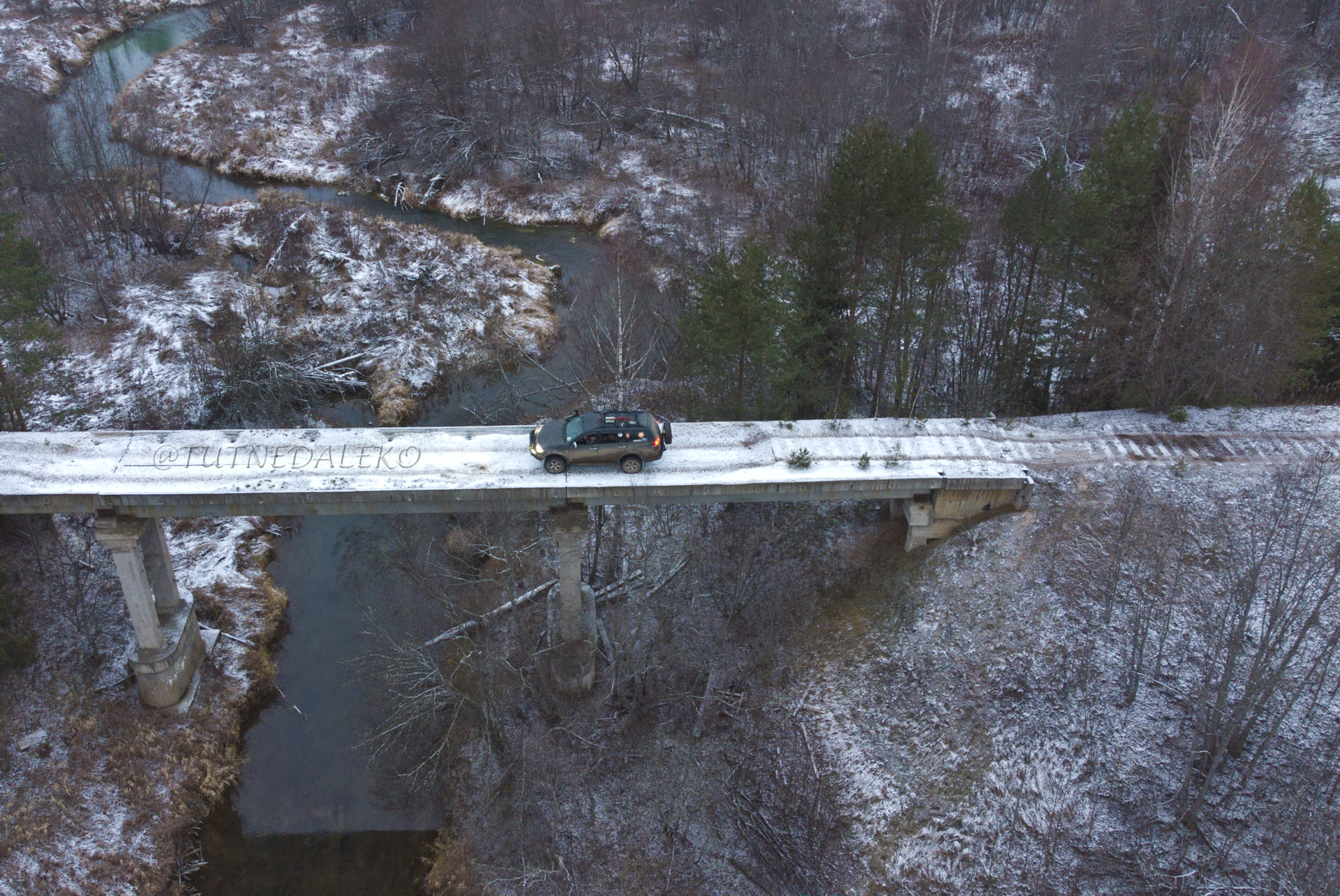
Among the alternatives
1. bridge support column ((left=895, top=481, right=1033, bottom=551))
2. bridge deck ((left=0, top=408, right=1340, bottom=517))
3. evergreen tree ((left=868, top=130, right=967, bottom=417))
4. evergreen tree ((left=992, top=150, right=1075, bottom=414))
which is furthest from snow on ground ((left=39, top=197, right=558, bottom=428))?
bridge support column ((left=895, top=481, right=1033, bottom=551))

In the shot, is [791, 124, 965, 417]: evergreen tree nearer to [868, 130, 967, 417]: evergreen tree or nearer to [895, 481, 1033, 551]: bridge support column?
[868, 130, 967, 417]: evergreen tree

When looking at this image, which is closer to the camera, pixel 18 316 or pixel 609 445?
pixel 609 445

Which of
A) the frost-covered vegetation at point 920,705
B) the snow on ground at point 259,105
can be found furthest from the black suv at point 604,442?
the snow on ground at point 259,105

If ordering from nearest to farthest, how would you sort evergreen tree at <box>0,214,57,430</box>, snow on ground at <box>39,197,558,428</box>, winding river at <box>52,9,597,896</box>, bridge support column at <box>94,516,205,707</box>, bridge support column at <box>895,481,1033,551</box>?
1. winding river at <box>52,9,597,896</box>
2. bridge support column at <box>94,516,205,707</box>
3. bridge support column at <box>895,481,1033,551</box>
4. evergreen tree at <box>0,214,57,430</box>
5. snow on ground at <box>39,197,558,428</box>

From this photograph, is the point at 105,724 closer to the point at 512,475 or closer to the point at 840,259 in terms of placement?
the point at 512,475

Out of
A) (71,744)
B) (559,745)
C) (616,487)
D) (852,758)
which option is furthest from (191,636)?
(852,758)

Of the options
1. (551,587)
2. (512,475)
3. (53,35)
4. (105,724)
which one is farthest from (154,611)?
(53,35)
